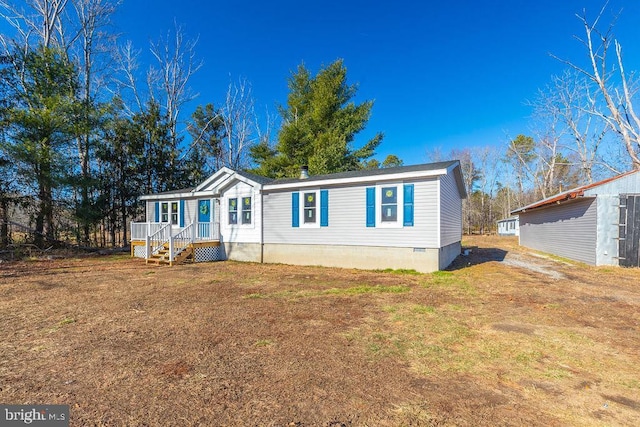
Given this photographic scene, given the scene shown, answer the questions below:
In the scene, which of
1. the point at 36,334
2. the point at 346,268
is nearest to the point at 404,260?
the point at 346,268

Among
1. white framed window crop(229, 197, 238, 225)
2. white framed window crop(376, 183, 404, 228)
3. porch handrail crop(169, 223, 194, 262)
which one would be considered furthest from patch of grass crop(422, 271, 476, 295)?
porch handrail crop(169, 223, 194, 262)

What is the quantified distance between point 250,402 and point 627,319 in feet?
20.4

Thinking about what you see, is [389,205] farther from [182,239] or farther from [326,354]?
[182,239]

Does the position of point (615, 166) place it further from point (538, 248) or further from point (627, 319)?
point (627, 319)

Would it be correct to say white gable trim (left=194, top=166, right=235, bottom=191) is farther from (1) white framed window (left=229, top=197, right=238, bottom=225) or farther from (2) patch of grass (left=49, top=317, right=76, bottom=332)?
(2) patch of grass (left=49, top=317, right=76, bottom=332)

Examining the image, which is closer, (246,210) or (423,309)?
(423,309)

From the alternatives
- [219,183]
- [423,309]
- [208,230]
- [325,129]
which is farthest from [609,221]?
[325,129]

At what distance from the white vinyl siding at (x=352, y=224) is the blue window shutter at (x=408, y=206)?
126mm

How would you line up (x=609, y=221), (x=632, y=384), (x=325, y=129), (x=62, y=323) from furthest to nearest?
(x=325, y=129), (x=609, y=221), (x=62, y=323), (x=632, y=384)

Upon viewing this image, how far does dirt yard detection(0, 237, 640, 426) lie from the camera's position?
2518mm

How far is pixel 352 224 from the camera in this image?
415 inches

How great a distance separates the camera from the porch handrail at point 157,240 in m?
12.4

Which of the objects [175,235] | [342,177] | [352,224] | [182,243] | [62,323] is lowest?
[62,323]

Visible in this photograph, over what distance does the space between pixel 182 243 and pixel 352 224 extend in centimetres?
711
